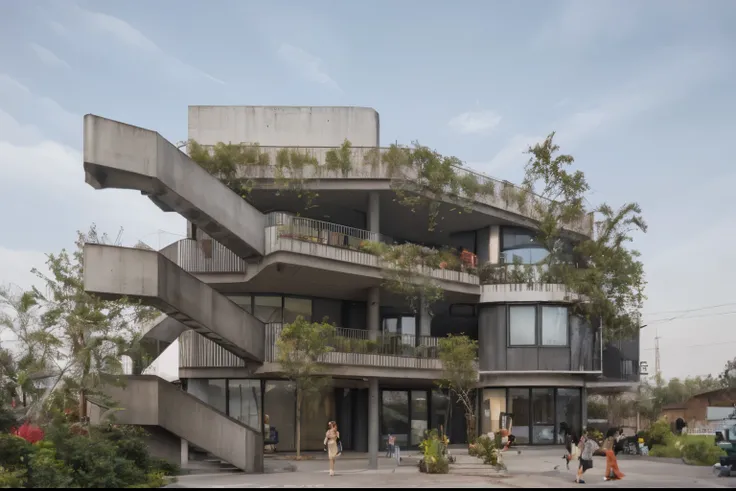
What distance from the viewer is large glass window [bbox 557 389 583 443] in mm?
40406

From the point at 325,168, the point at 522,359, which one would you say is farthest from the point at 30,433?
the point at 522,359

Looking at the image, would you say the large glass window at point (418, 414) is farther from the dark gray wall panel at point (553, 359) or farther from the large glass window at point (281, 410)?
the large glass window at point (281, 410)

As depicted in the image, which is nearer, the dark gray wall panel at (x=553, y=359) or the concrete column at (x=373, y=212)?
the concrete column at (x=373, y=212)

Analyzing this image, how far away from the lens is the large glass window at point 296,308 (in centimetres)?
3716

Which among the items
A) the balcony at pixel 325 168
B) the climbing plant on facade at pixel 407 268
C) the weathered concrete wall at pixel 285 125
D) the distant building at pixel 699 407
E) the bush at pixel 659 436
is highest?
the weathered concrete wall at pixel 285 125

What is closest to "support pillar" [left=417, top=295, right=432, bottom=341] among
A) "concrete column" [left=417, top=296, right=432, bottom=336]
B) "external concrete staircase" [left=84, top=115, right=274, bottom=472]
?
"concrete column" [left=417, top=296, right=432, bottom=336]

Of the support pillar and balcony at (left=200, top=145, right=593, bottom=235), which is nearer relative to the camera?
balcony at (left=200, top=145, right=593, bottom=235)

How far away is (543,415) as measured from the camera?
40.2m

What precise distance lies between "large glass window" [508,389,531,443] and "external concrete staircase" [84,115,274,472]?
14.3m

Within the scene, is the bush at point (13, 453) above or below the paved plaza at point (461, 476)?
above

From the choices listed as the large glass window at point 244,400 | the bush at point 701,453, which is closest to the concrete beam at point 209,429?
the large glass window at point 244,400

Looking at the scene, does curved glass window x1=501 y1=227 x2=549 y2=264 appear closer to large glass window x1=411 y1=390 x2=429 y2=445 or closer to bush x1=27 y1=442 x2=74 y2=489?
large glass window x1=411 y1=390 x2=429 y2=445

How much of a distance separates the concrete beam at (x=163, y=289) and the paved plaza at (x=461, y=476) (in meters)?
4.67

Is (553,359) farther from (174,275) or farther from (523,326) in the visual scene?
(174,275)
